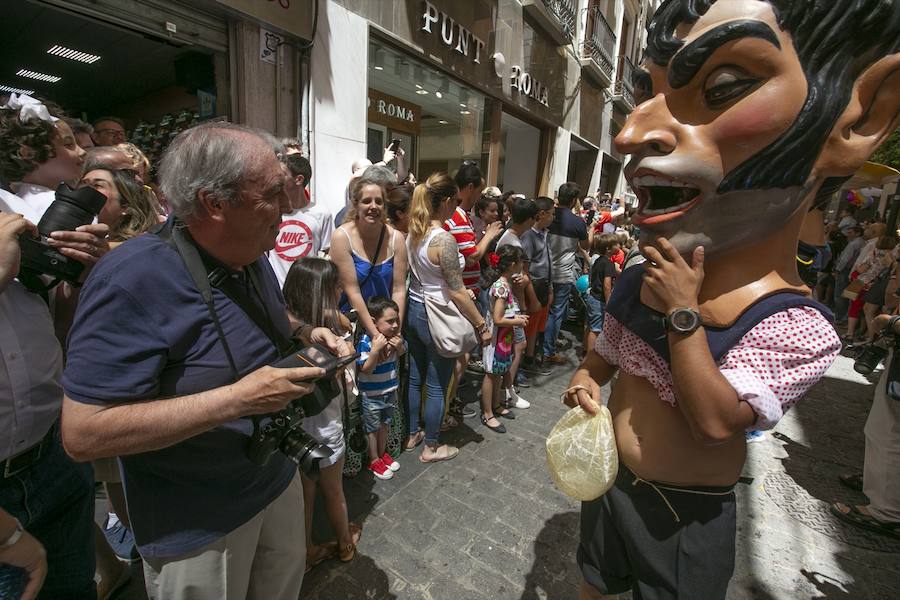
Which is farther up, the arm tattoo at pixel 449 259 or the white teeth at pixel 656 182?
the white teeth at pixel 656 182

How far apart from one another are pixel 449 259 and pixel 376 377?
0.96 meters

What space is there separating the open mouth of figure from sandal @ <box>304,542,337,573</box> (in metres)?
2.31

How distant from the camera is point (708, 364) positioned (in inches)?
41.8

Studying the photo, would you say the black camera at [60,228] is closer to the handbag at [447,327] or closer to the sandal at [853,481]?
the handbag at [447,327]


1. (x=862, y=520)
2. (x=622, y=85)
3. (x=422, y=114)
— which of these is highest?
(x=622, y=85)

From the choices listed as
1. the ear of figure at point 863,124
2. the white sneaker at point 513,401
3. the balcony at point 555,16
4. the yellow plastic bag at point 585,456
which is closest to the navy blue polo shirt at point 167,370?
the yellow plastic bag at point 585,456

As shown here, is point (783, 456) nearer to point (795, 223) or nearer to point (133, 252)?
point (795, 223)

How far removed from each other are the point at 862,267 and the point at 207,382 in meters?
10.1

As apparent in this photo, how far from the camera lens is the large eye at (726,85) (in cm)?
103

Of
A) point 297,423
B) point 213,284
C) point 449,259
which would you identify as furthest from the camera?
point 449,259

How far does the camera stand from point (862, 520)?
2.73 metres

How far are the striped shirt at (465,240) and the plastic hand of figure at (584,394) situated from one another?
2.12 metres

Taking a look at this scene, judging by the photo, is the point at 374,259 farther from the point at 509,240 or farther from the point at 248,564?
the point at 248,564

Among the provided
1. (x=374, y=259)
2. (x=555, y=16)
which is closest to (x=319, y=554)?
(x=374, y=259)
